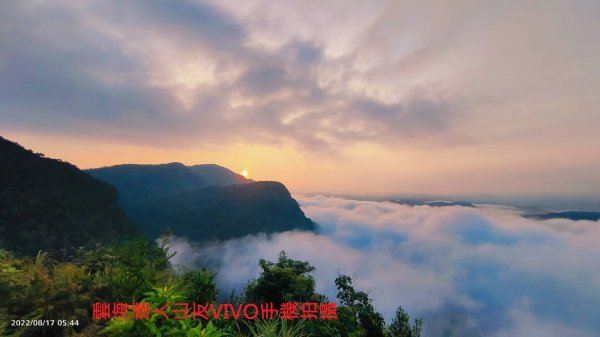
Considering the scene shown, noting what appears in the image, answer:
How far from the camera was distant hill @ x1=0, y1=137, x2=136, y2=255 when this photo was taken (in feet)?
125

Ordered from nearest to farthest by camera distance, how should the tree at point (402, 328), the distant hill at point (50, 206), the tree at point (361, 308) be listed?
the tree at point (361, 308) → the tree at point (402, 328) → the distant hill at point (50, 206)

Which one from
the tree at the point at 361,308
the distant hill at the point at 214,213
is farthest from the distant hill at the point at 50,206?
the distant hill at the point at 214,213

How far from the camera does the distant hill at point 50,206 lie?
1506 inches

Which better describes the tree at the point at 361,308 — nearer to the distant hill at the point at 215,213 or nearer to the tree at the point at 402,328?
the tree at the point at 402,328

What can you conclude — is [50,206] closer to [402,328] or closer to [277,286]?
[277,286]

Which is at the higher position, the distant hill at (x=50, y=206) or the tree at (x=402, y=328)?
the distant hill at (x=50, y=206)

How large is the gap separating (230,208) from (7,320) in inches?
7215

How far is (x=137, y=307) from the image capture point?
379cm

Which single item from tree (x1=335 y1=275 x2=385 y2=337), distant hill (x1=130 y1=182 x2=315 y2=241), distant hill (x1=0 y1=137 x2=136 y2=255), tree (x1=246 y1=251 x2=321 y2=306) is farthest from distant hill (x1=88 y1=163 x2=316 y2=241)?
tree (x1=335 y1=275 x2=385 y2=337)

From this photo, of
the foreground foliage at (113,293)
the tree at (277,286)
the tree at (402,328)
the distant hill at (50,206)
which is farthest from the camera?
the distant hill at (50,206)

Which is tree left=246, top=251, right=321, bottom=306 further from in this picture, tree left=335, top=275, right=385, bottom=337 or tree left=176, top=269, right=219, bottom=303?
tree left=176, top=269, right=219, bottom=303

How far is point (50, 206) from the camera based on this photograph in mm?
46781

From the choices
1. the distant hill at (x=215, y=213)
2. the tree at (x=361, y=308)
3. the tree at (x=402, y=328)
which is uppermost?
the tree at (x=361, y=308)

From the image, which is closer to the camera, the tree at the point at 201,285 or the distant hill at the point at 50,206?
the tree at the point at 201,285
